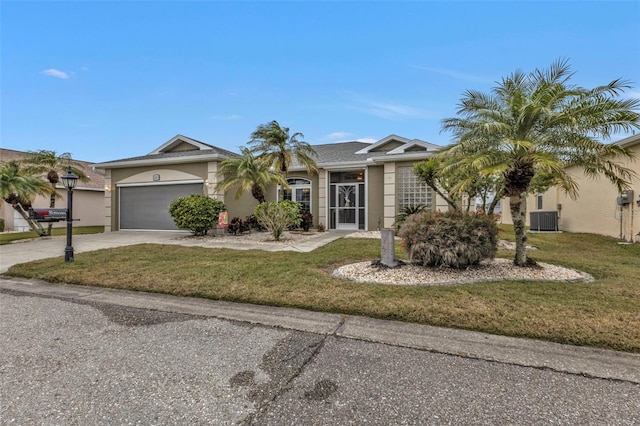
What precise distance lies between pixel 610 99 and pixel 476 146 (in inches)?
85.1

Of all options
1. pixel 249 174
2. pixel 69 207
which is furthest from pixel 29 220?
pixel 249 174

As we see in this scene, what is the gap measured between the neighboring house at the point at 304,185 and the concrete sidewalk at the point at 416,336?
9.35 meters

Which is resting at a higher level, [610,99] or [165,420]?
[610,99]

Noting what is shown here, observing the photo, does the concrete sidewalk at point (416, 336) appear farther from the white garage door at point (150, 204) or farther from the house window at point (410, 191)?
the house window at point (410, 191)

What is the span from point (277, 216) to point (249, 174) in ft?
7.93

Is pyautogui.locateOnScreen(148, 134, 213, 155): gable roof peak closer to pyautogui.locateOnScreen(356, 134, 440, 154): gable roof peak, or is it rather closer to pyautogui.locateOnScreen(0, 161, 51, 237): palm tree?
pyautogui.locateOnScreen(0, 161, 51, 237): palm tree

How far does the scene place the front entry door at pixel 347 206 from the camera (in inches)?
599

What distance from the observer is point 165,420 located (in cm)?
204

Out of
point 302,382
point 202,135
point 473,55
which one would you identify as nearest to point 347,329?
point 302,382

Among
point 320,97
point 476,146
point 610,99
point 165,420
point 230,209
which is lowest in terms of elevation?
point 165,420

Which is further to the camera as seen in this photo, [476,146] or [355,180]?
[355,180]

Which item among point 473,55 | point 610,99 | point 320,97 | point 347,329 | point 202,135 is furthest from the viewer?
point 202,135

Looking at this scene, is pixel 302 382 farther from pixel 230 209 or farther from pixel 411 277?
pixel 230 209

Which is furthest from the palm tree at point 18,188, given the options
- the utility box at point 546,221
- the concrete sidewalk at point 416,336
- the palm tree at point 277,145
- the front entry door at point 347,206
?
the utility box at point 546,221
